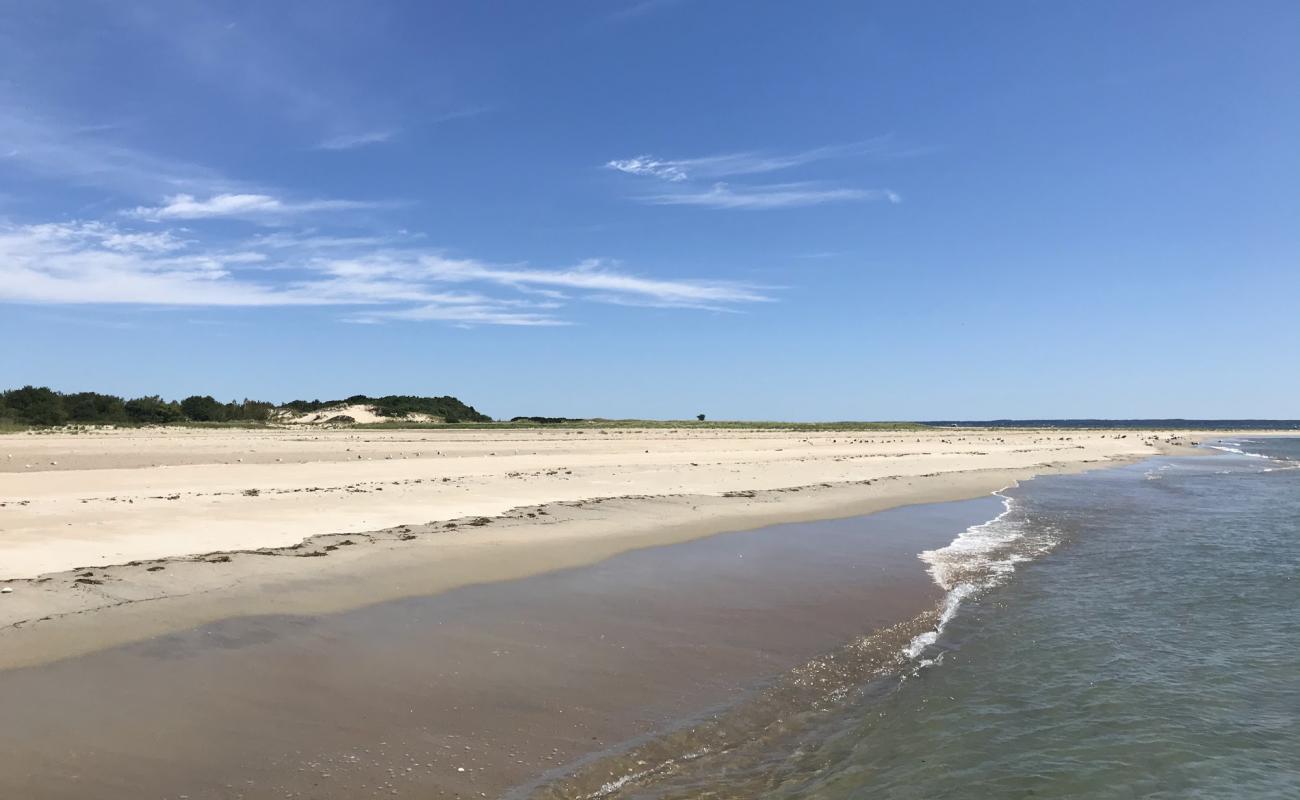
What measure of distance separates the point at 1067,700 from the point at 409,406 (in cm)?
9511

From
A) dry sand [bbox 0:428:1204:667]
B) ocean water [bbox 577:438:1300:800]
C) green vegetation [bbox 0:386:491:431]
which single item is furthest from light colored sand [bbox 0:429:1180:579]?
green vegetation [bbox 0:386:491:431]

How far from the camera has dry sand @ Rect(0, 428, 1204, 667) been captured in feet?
30.2

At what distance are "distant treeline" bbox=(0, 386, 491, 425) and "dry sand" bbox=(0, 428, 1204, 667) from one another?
30314 mm

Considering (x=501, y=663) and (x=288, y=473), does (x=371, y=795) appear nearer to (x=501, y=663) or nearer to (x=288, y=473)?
(x=501, y=663)

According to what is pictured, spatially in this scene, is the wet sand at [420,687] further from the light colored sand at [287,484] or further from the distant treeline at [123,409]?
the distant treeline at [123,409]

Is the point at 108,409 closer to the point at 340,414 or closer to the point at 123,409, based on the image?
the point at 123,409

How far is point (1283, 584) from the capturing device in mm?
12406

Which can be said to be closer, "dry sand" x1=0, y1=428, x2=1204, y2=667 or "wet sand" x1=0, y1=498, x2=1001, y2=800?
"wet sand" x1=0, y1=498, x2=1001, y2=800

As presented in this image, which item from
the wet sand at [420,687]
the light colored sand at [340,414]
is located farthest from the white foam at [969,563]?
→ the light colored sand at [340,414]

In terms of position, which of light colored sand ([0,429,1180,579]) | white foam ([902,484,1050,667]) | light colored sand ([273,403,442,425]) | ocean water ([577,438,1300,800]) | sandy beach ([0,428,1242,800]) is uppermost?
light colored sand ([273,403,442,425])

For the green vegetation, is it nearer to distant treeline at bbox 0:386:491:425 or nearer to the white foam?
distant treeline at bbox 0:386:491:425

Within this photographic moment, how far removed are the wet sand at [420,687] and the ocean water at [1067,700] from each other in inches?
36.7

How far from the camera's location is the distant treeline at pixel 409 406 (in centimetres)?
9197

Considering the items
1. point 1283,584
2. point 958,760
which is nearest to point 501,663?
point 958,760
